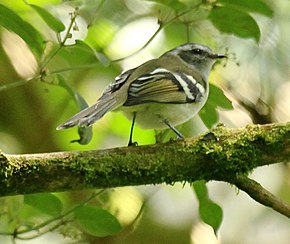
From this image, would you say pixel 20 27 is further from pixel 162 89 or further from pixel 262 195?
pixel 262 195

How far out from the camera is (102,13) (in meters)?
4.48

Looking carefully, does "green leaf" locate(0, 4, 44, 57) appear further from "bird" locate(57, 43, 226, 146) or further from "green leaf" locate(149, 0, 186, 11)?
"green leaf" locate(149, 0, 186, 11)

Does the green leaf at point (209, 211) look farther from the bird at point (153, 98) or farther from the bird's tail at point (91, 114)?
the bird's tail at point (91, 114)

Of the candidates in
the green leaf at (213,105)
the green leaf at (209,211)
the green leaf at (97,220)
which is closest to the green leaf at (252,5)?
the green leaf at (213,105)

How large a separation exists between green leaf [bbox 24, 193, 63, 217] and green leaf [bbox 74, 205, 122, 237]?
0.30 feet

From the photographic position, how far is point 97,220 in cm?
301

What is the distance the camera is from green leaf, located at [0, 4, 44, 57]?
8.83ft

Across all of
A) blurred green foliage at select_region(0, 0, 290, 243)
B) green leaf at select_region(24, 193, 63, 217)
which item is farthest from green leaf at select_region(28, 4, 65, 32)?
blurred green foliage at select_region(0, 0, 290, 243)

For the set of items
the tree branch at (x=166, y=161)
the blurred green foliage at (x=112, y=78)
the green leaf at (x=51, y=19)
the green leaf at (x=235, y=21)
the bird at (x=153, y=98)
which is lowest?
the blurred green foliage at (x=112, y=78)

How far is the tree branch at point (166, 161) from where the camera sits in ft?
8.43

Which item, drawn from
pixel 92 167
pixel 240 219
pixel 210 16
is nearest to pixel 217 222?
pixel 92 167

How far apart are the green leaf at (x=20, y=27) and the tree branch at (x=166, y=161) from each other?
49cm

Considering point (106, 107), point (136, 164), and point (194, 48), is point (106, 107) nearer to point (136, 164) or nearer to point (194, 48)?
point (136, 164)

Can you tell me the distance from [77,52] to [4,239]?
6.74ft
